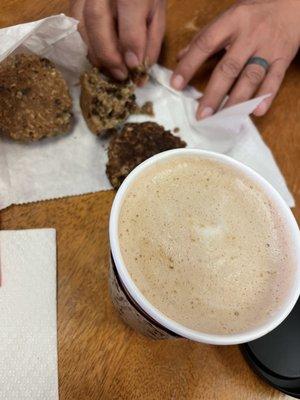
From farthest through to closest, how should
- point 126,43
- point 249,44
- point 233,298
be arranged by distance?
point 249,44 < point 126,43 < point 233,298

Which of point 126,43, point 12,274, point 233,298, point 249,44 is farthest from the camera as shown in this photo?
point 249,44

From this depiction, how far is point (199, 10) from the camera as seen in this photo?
2.89 ft

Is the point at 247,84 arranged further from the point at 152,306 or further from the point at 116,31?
the point at 152,306

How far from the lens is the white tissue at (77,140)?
66 cm

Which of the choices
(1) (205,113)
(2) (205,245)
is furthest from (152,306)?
(1) (205,113)

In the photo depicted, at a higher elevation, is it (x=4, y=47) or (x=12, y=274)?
(x=4, y=47)

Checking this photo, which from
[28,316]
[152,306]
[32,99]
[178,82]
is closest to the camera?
[152,306]

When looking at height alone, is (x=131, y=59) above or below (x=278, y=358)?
above

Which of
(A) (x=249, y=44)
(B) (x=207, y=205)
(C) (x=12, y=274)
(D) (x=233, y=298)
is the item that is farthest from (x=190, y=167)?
(A) (x=249, y=44)

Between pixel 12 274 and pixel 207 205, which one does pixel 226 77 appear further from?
pixel 12 274

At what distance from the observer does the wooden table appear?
56 cm

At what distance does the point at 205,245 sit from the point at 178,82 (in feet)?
1.34

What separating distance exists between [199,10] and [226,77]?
19cm

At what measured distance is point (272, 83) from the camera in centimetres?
81
